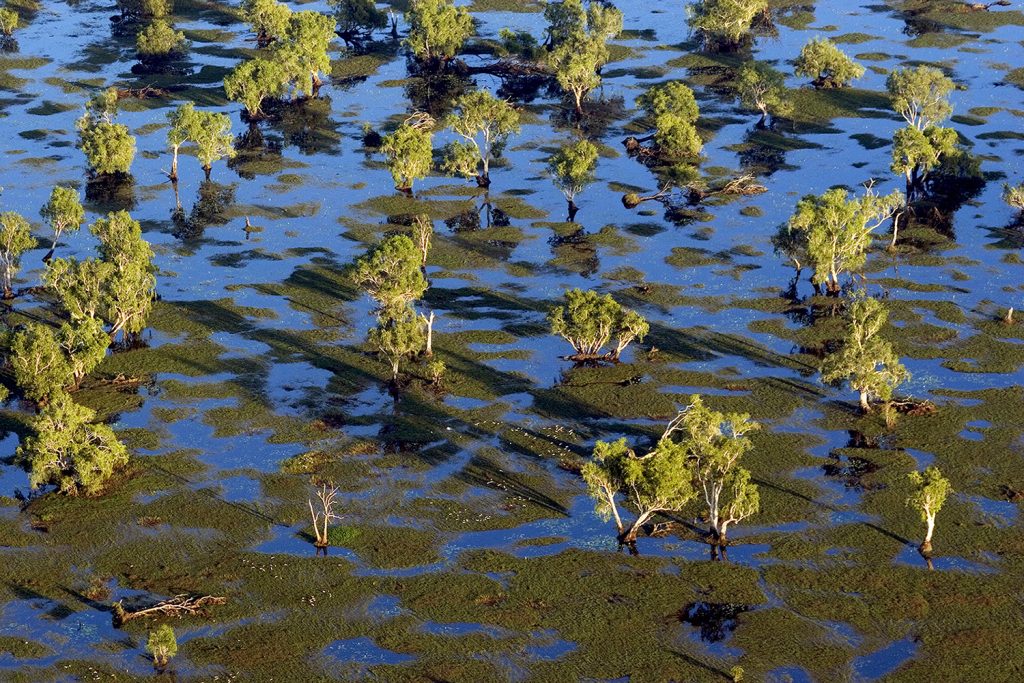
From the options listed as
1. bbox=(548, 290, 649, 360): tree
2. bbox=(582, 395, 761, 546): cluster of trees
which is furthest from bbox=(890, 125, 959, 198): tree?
bbox=(582, 395, 761, 546): cluster of trees

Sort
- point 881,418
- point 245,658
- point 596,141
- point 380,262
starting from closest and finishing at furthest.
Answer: point 245,658, point 881,418, point 380,262, point 596,141

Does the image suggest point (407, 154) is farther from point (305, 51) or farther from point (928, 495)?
point (928, 495)

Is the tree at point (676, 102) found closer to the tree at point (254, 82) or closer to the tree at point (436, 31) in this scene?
the tree at point (436, 31)

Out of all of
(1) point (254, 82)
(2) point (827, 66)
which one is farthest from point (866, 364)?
(1) point (254, 82)

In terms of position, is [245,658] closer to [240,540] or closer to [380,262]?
[240,540]

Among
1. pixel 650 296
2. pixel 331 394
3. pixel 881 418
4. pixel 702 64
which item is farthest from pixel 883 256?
pixel 702 64

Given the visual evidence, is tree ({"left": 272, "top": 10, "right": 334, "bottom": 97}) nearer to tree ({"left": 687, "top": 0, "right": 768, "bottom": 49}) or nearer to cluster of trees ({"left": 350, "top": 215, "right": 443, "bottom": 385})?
tree ({"left": 687, "top": 0, "right": 768, "bottom": 49})

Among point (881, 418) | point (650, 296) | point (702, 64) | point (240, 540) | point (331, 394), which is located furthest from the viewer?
point (702, 64)
